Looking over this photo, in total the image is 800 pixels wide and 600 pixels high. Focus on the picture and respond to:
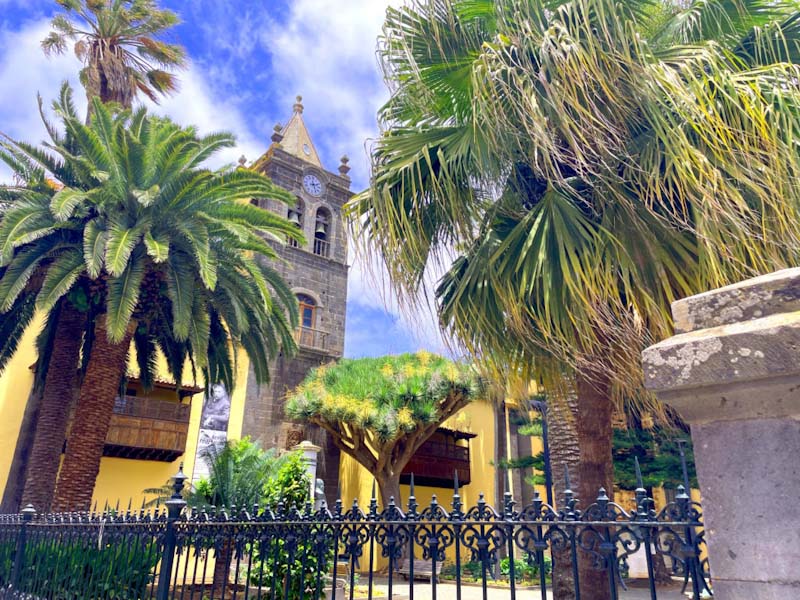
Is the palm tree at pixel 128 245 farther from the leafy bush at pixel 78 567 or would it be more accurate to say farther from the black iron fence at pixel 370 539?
the leafy bush at pixel 78 567

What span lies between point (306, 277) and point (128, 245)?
1563 cm

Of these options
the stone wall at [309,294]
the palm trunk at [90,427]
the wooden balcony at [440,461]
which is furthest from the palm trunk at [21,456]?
the wooden balcony at [440,461]

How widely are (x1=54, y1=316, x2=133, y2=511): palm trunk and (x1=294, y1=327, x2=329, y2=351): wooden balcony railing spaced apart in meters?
12.6

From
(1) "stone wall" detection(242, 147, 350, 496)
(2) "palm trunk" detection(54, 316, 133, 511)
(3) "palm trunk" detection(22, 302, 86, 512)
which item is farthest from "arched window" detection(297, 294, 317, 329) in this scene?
(2) "palm trunk" detection(54, 316, 133, 511)

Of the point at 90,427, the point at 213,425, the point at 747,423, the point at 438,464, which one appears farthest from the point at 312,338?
the point at 747,423

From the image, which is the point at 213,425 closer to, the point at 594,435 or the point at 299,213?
the point at 299,213

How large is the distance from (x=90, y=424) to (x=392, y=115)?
27.8 ft

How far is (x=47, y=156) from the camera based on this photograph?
11.7 meters

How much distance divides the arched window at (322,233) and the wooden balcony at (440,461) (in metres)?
9.16

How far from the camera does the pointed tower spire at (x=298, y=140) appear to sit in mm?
27750

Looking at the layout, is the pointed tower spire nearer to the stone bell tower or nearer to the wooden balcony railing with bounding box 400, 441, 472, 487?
the stone bell tower

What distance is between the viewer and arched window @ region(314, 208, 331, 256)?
26906 mm

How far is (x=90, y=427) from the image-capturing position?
10.8 metres

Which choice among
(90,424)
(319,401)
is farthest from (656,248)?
(319,401)
